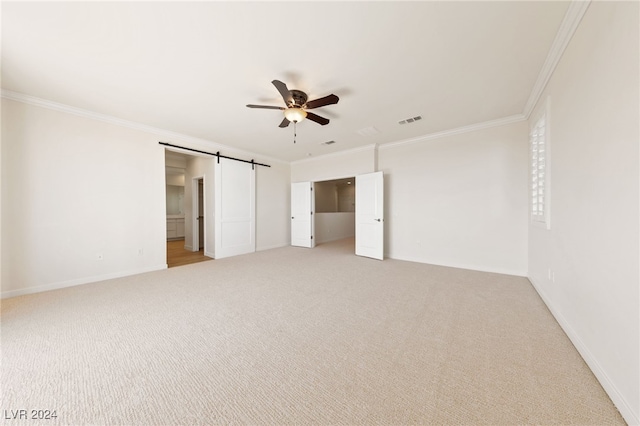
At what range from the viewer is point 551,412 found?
120cm

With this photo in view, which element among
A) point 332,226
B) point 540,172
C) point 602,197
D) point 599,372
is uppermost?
point 540,172

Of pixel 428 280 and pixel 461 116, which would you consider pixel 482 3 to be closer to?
pixel 461 116

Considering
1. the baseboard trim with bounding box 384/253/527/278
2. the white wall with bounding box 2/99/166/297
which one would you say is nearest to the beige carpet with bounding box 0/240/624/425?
the white wall with bounding box 2/99/166/297

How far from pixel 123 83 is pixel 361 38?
2923mm

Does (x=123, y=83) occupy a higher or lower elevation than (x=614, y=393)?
higher

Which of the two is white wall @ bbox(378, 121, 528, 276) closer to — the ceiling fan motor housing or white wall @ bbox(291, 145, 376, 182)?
white wall @ bbox(291, 145, 376, 182)

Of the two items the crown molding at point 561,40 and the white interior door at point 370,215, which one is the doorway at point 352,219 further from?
the crown molding at point 561,40

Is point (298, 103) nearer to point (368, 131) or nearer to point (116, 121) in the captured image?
point (368, 131)

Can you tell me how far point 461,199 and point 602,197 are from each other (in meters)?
2.93

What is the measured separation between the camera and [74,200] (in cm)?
337

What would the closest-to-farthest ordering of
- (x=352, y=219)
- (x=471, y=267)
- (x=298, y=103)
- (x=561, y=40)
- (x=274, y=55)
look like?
1. (x=561, y=40)
2. (x=274, y=55)
3. (x=298, y=103)
4. (x=471, y=267)
5. (x=352, y=219)

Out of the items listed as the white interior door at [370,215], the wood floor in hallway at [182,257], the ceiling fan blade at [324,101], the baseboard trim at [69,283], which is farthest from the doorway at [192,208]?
the ceiling fan blade at [324,101]

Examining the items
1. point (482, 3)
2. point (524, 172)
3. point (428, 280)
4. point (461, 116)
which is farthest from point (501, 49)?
point (428, 280)

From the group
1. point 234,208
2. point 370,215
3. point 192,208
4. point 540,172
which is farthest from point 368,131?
point 192,208
